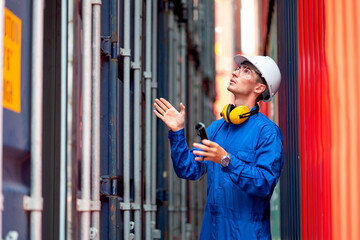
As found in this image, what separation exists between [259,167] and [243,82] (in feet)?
2.33

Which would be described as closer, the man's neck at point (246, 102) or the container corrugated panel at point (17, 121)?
the container corrugated panel at point (17, 121)

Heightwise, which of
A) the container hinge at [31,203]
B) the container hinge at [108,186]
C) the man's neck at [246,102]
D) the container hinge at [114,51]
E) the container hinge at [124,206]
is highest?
the container hinge at [114,51]

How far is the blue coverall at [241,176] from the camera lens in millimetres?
3809

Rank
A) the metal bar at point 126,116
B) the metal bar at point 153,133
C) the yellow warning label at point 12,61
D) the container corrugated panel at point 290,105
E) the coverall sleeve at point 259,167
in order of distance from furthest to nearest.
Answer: the metal bar at point 153,133 → the container corrugated panel at point 290,105 → the metal bar at point 126,116 → the coverall sleeve at point 259,167 → the yellow warning label at point 12,61

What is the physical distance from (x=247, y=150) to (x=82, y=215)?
3.94ft

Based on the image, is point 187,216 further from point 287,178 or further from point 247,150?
point 247,150

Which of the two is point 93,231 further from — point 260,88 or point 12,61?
point 260,88

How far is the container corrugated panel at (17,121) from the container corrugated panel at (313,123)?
2.04 metres

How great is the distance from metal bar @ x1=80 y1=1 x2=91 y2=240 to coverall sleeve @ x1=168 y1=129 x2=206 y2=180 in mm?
766

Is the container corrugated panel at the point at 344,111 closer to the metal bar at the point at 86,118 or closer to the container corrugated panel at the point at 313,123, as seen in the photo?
the container corrugated panel at the point at 313,123

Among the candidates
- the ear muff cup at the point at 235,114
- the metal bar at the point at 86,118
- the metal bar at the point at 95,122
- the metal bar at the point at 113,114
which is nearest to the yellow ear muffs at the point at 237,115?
the ear muff cup at the point at 235,114

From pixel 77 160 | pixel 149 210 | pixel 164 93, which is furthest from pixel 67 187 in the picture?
pixel 164 93

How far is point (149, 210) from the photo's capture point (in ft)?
19.0

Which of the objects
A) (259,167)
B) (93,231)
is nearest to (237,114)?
(259,167)
